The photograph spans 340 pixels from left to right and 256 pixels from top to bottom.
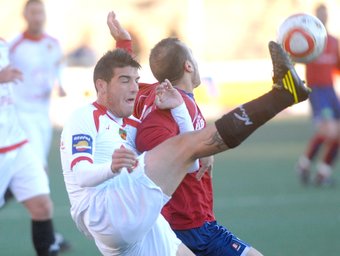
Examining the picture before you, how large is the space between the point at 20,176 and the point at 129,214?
265 cm

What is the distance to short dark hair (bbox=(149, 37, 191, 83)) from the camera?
623cm

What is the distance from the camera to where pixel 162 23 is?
33375 millimetres

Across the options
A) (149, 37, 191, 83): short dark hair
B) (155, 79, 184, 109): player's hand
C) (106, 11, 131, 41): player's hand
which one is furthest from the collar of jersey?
(106, 11, 131, 41): player's hand

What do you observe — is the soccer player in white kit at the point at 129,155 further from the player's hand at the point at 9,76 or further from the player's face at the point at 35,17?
the player's face at the point at 35,17

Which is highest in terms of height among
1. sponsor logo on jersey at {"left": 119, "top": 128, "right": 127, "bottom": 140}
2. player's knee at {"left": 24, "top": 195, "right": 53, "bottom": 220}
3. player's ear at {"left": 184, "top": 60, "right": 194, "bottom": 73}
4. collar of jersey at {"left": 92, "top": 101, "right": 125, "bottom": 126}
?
player's ear at {"left": 184, "top": 60, "right": 194, "bottom": 73}

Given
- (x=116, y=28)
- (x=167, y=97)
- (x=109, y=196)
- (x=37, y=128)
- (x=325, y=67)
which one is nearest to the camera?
(x=109, y=196)

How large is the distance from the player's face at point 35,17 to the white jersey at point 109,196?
470cm

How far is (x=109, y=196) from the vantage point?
18.6ft

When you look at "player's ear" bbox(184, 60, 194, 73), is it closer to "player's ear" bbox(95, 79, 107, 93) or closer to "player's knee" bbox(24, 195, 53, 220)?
"player's ear" bbox(95, 79, 107, 93)

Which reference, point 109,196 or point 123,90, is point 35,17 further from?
point 109,196

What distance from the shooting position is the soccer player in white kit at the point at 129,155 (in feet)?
17.7

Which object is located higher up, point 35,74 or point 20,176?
point 35,74

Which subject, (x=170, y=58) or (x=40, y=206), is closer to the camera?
(x=170, y=58)

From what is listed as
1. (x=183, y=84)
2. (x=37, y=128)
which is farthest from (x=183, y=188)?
(x=37, y=128)
